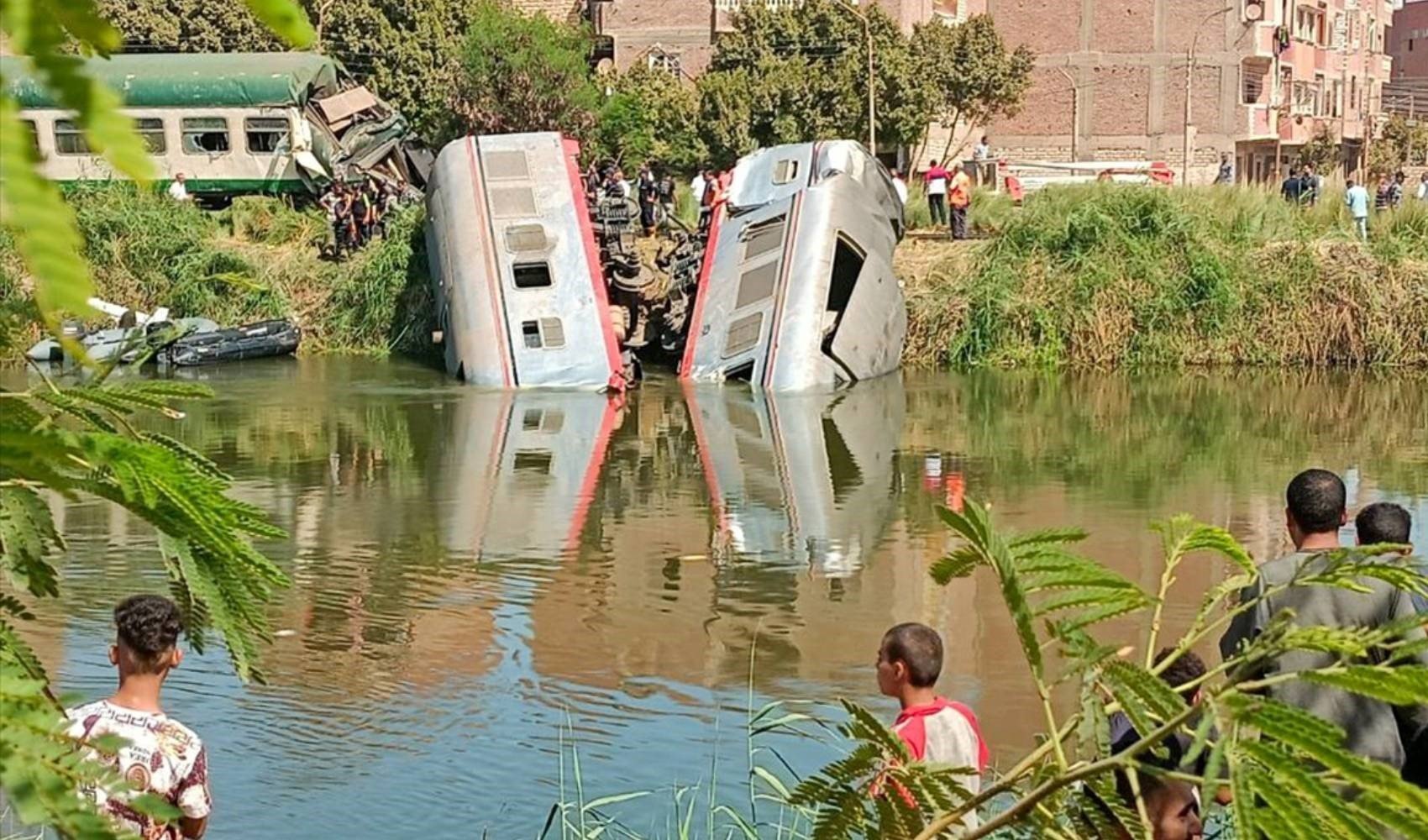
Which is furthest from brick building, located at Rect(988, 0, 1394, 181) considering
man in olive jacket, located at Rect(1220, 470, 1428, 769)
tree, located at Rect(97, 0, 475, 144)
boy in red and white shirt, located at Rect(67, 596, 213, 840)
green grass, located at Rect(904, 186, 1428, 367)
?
boy in red and white shirt, located at Rect(67, 596, 213, 840)

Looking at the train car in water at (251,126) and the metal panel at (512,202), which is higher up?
the train car in water at (251,126)

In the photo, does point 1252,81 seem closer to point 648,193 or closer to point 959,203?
point 648,193

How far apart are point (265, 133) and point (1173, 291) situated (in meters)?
15.9

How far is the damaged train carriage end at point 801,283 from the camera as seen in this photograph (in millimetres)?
24312

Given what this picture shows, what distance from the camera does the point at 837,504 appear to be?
54.7 ft

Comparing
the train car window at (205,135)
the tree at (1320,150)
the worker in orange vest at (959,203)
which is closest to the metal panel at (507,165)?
the worker in orange vest at (959,203)

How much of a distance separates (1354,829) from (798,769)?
6.85 metres

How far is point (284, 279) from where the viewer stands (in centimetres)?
3033

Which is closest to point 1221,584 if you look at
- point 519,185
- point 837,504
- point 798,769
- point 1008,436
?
point 798,769

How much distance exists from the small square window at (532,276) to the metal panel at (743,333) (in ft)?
7.95

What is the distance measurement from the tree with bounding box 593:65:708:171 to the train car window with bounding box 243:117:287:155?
11.4 m

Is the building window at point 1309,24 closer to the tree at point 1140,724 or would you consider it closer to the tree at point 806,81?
the tree at point 806,81

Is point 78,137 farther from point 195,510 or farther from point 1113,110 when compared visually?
point 1113,110

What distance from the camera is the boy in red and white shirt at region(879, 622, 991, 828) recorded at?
16.4 feet
